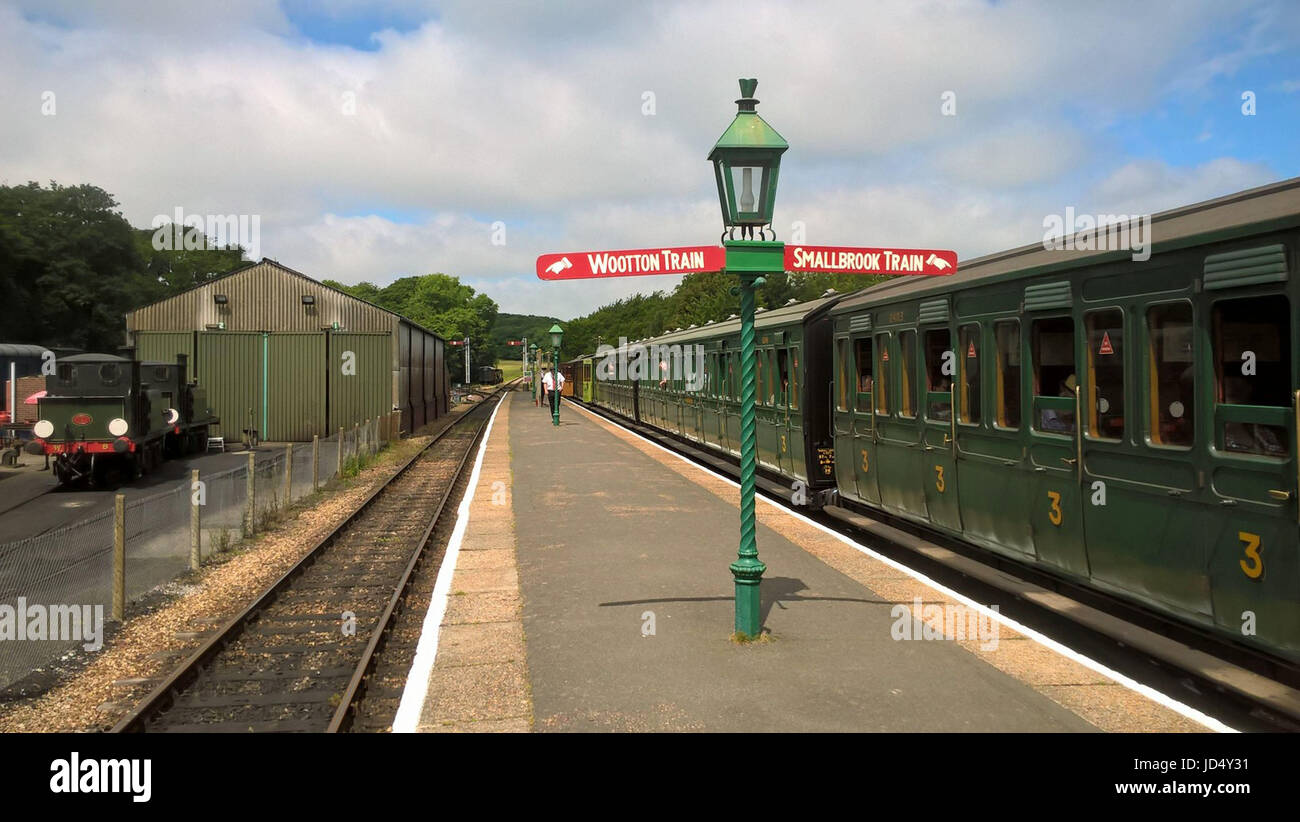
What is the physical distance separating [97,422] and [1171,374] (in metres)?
18.8

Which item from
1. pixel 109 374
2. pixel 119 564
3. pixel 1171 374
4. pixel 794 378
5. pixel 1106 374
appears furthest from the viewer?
pixel 109 374

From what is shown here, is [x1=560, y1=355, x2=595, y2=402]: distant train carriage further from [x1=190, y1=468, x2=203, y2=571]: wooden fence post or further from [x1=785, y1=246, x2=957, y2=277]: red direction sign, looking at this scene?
[x1=785, y1=246, x2=957, y2=277]: red direction sign

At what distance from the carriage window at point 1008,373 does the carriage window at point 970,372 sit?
36cm

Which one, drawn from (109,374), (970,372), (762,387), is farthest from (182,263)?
(970,372)

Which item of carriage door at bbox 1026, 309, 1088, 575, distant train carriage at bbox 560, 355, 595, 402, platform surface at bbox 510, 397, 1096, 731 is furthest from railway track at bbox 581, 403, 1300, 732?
distant train carriage at bbox 560, 355, 595, 402

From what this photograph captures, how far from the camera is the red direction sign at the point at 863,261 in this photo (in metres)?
6.39

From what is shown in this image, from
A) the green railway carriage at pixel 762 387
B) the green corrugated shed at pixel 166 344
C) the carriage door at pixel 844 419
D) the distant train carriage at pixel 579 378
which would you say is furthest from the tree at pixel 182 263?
the carriage door at pixel 844 419

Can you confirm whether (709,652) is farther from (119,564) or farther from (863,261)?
(119,564)

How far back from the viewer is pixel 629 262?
6441 mm

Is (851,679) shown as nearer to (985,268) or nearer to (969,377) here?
(969,377)

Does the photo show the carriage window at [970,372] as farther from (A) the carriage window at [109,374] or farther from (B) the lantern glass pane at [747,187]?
(A) the carriage window at [109,374]

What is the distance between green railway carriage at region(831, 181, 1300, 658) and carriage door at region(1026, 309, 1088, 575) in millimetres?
15

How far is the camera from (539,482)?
1733 centimetres

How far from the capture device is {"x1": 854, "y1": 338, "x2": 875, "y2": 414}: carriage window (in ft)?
36.2
